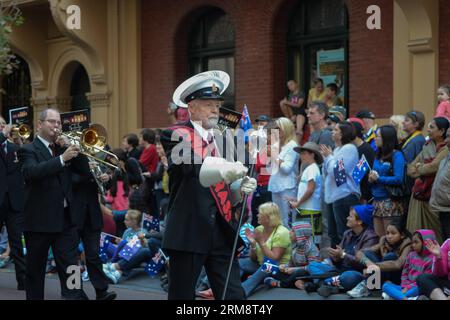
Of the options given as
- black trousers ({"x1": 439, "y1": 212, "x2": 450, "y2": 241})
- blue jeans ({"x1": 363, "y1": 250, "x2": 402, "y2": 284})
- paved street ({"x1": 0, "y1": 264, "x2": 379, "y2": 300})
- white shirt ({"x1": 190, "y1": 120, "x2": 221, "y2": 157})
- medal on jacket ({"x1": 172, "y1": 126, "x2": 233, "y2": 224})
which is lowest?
paved street ({"x1": 0, "y1": 264, "x2": 379, "y2": 300})

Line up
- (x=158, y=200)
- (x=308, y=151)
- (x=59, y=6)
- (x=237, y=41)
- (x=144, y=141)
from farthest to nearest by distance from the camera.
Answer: (x=59, y=6)
(x=237, y=41)
(x=144, y=141)
(x=158, y=200)
(x=308, y=151)

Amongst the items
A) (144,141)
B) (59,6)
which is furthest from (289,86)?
(59,6)

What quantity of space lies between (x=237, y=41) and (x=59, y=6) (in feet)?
11.7

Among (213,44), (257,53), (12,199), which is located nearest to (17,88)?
(213,44)

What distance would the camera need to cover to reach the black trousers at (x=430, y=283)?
27.1ft

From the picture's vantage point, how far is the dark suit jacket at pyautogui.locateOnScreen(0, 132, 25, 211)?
1066 cm

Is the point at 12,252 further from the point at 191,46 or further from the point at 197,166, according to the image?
the point at 191,46

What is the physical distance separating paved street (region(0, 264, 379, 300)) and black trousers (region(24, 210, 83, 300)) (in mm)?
1238

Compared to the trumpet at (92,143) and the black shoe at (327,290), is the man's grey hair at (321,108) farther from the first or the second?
the trumpet at (92,143)

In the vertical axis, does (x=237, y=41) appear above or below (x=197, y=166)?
above

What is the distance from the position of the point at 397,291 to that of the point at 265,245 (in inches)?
72.3

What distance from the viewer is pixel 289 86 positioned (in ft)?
47.1

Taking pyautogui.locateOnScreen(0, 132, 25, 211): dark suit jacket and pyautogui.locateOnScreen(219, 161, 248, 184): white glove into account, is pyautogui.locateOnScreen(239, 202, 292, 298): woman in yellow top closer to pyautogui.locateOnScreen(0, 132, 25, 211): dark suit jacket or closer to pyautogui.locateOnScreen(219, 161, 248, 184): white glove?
pyautogui.locateOnScreen(0, 132, 25, 211): dark suit jacket

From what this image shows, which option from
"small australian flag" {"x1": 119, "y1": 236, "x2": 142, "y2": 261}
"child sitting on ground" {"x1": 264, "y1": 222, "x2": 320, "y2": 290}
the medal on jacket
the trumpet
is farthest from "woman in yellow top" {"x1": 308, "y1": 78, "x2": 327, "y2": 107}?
the medal on jacket
